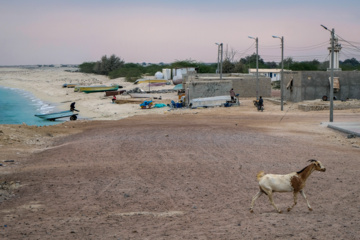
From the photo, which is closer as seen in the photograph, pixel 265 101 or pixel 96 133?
pixel 96 133

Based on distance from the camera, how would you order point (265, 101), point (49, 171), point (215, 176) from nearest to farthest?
point (215, 176) < point (49, 171) < point (265, 101)

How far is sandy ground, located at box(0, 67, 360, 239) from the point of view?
884 cm

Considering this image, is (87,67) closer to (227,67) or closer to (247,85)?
(227,67)

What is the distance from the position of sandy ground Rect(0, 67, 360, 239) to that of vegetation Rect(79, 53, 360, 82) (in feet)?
183

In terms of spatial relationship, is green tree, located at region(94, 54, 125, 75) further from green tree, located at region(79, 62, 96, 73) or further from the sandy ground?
the sandy ground

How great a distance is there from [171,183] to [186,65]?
80.9 meters

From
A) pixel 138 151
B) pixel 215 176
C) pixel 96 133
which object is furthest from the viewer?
pixel 96 133

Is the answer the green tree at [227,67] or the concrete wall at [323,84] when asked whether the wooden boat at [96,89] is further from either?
the concrete wall at [323,84]

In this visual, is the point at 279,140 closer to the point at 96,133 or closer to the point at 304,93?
the point at 96,133

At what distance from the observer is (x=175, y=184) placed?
12672 millimetres

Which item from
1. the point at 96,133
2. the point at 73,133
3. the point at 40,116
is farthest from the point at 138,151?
the point at 40,116

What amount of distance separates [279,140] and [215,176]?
7357 mm

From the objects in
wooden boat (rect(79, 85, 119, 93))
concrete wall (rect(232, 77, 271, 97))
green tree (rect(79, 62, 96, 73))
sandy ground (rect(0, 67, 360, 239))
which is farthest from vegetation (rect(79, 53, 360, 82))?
sandy ground (rect(0, 67, 360, 239))

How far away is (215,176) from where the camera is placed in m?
13.5
